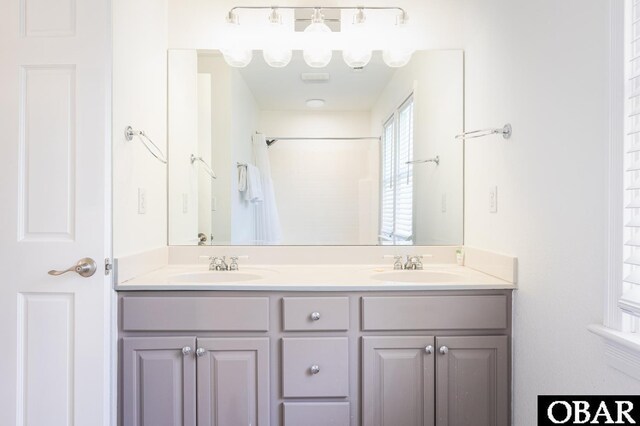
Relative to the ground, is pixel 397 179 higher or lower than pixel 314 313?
higher

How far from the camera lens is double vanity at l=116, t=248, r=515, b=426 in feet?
4.73

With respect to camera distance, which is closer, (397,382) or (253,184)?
(397,382)

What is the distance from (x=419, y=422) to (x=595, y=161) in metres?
1.13

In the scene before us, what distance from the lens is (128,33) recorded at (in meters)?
1.54

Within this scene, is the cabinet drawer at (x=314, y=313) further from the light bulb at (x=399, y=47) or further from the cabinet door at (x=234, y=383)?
the light bulb at (x=399, y=47)

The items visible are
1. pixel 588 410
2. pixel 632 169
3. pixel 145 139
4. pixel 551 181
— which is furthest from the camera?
pixel 145 139

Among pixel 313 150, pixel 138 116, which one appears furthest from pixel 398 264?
pixel 138 116

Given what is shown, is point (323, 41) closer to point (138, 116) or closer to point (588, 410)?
point (138, 116)

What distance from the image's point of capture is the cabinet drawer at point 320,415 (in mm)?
1448

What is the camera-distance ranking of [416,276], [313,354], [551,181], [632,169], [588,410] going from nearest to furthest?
[632,169] → [588,410] → [551,181] → [313,354] → [416,276]

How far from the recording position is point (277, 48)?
1.99 meters

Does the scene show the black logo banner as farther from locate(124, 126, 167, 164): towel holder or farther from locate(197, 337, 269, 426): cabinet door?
locate(124, 126, 167, 164): towel holder

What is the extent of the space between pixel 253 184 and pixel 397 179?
781 millimetres

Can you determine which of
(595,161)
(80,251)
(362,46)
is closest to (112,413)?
(80,251)
